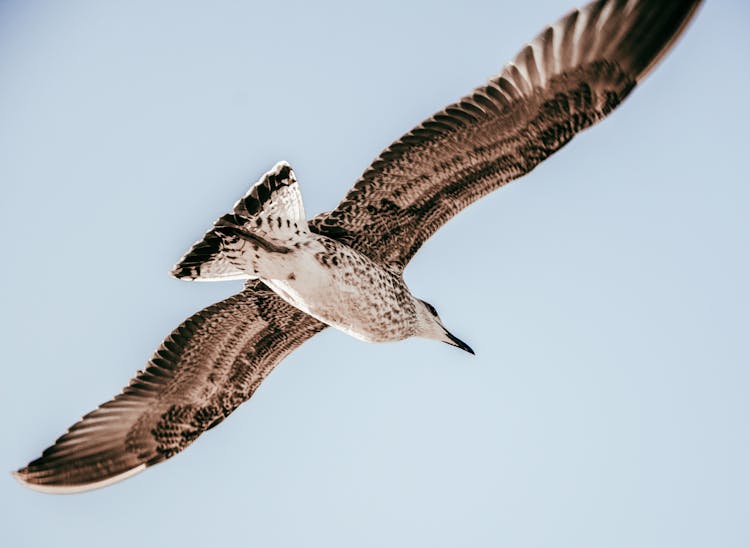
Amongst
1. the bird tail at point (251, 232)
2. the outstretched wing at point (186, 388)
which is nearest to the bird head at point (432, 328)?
the outstretched wing at point (186, 388)

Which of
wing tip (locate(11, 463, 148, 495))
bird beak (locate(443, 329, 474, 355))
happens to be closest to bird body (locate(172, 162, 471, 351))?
bird beak (locate(443, 329, 474, 355))

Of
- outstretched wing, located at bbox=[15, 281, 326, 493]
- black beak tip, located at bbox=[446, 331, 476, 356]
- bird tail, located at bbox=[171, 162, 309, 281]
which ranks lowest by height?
outstretched wing, located at bbox=[15, 281, 326, 493]

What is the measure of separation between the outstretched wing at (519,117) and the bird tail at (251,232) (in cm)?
35

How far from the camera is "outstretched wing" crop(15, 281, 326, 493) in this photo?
6.56m

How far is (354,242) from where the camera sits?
6238 millimetres

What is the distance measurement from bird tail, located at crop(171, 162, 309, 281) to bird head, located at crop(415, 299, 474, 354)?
4.31 ft

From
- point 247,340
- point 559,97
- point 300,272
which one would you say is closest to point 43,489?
point 247,340

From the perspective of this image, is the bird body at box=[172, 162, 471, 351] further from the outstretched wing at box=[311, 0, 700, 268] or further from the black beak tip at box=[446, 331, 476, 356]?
the black beak tip at box=[446, 331, 476, 356]

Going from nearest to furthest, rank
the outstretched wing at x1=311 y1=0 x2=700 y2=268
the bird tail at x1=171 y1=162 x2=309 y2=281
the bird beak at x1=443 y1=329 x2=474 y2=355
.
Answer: the outstretched wing at x1=311 y1=0 x2=700 y2=268, the bird tail at x1=171 y1=162 x2=309 y2=281, the bird beak at x1=443 y1=329 x2=474 y2=355

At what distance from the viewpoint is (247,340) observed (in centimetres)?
676

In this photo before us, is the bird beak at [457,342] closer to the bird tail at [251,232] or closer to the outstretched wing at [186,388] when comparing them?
the outstretched wing at [186,388]

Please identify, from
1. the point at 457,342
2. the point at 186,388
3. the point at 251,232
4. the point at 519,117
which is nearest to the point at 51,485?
the point at 186,388

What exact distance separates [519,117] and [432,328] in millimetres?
2034

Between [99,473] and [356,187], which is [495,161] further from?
[99,473]
